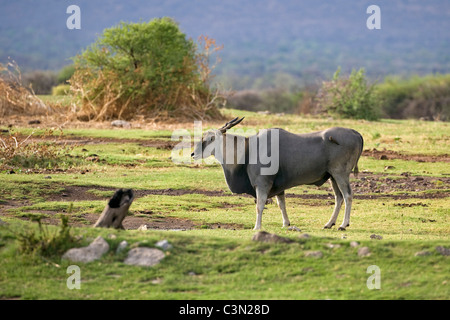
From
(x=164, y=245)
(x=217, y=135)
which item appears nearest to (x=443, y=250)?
(x=164, y=245)

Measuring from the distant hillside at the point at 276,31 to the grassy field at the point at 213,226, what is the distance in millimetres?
130433

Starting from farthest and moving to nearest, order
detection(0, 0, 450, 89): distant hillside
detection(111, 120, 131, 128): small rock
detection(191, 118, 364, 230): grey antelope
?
detection(0, 0, 450, 89): distant hillside < detection(111, 120, 131, 128): small rock < detection(191, 118, 364, 230): grey antelope

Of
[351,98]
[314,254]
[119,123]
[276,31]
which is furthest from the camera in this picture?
[276,31]

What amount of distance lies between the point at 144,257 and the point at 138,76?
21712 mm

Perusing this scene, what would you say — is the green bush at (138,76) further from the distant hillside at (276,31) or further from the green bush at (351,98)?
the distant hillside at (276,31)

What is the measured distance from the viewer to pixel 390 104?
5272 centimetres

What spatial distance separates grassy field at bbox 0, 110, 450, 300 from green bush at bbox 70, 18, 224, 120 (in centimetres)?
385

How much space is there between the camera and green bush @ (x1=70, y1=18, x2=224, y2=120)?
29.2 metres

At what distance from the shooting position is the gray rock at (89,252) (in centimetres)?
848

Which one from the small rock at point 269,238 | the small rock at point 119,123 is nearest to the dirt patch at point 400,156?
the small rock at point 119,123

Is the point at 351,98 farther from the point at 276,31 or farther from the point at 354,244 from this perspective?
the point at 276,31

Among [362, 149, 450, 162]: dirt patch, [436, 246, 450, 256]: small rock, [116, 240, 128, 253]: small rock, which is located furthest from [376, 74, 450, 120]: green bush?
[116, 240, 128, 253]: small rock

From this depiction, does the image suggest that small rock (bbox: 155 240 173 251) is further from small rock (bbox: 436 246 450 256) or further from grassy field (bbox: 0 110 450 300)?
small rock (bbox: 436 246 450 256)

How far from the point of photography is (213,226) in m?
12.4
